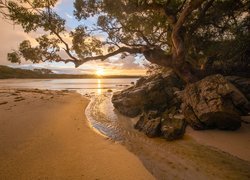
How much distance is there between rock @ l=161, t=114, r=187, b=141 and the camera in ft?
29.1

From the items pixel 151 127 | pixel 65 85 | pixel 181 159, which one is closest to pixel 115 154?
pixel 181 159

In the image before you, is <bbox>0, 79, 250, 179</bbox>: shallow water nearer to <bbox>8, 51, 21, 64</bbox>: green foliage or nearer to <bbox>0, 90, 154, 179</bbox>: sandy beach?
<bbox>0, 90, 154, 179</bbox>: sandy beach

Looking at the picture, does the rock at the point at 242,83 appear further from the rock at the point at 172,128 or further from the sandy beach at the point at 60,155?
the sandy beach at the point at 60,155

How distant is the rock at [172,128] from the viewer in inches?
349

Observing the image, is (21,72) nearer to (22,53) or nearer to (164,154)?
(22,53)

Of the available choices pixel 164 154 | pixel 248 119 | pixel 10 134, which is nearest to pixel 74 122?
pixel 10 134

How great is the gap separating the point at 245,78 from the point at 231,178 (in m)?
8.24

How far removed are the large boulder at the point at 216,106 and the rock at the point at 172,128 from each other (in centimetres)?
→ 51

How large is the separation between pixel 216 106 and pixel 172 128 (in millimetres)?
1996

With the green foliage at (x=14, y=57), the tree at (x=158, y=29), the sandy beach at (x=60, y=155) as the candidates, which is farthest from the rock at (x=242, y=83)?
the green foliage at (x=14, y=57)

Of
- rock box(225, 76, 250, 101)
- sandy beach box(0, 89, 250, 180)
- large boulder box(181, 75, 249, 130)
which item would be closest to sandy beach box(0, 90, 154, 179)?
sandy beach box(0, 89, 250, 180)

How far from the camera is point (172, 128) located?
9.21 m

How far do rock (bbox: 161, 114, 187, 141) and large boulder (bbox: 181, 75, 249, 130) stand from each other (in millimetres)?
512

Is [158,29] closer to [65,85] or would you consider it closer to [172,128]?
[172,128]
